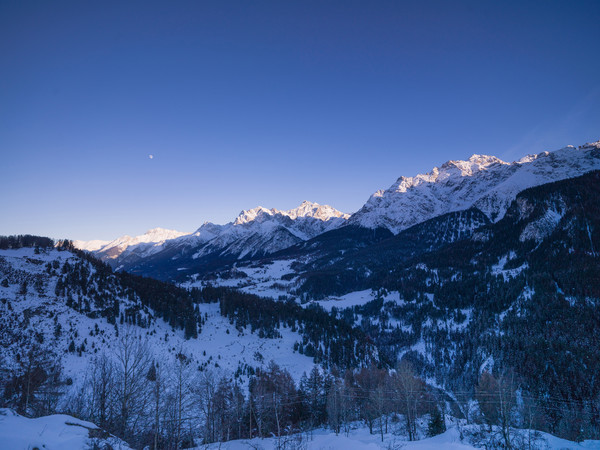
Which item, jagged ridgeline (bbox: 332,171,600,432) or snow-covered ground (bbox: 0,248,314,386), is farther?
jagged ridgeline (bbox: 332,171,600,432)

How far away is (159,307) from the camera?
338 feet

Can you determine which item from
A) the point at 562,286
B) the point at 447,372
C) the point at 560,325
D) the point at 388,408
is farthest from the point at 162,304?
the point at 562,286

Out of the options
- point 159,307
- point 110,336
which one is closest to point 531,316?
point 159,307

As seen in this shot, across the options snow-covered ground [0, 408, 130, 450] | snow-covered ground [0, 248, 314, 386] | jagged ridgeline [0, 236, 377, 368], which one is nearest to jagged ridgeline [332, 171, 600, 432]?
jagged ridgeline [0, 236, 377, 368]

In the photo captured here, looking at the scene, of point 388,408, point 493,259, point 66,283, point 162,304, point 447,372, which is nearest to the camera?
point 388,408

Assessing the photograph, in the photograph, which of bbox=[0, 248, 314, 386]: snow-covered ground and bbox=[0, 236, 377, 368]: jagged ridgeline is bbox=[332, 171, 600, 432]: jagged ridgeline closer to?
bbox=[0, 236, 377, 368]: jagged ridgeline

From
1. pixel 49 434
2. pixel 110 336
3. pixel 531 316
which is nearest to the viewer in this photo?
pixel 49 434

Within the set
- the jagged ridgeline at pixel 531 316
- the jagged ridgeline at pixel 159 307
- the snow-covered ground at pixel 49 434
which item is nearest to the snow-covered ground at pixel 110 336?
the jagged ridgeline at pixel 159 307

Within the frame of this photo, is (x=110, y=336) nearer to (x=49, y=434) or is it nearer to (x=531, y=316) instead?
(x=49, y=434)

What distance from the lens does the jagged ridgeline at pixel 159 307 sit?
85312 millimetres

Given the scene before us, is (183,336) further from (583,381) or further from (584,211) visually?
(584,211)

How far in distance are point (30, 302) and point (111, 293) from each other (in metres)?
→ 22.2

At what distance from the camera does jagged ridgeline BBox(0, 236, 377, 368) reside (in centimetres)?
8531

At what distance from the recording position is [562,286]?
131625 millimetres
